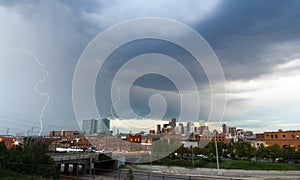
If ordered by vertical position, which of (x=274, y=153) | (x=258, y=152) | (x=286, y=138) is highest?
(x=286, y=138)

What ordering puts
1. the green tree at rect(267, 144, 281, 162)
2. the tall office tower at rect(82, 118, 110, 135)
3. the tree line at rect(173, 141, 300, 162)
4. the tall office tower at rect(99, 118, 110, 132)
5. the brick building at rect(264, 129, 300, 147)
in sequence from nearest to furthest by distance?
1. the tree line at rect(173, 141, 300, 162)
2. the green tree at rect(267, 144, 281, 162)
3. the brick building at rect(264, 129, 300, 147)
4. the tall office tower at rect(99, 118, 110, 132)
5. the tall office tower at rect(82, 118, 110, 135)

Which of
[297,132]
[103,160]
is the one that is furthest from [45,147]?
[297,132]

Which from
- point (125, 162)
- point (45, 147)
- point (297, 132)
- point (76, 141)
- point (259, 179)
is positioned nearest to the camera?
point (45, 147)

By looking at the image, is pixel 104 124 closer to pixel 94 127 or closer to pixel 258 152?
pixel 94 127

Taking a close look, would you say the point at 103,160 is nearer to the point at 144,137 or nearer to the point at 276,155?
the point at 276,155

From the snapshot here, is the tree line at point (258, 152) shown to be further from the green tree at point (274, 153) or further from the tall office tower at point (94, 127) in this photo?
the tall office tower at point (94, 127)

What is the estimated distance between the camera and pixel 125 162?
2272 inches

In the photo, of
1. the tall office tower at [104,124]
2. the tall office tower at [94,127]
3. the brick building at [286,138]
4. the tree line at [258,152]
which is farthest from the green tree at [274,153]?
the tall office tower at [94,127]

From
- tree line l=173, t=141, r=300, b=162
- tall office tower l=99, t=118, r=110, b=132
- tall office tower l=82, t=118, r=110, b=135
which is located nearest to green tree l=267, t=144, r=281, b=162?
tree line l=173, t=141, r=300, b=162

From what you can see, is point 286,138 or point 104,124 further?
point 104,124

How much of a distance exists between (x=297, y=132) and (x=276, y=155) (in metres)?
31.2

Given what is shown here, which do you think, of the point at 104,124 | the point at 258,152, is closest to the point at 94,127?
the point at 104,124

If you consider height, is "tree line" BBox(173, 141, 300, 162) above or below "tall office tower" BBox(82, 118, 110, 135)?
below

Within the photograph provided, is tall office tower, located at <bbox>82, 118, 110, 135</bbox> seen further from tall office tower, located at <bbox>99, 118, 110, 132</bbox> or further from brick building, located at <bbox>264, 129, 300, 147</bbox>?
brick building, located at <bbox>264, 129, 300, 147</bbox>
